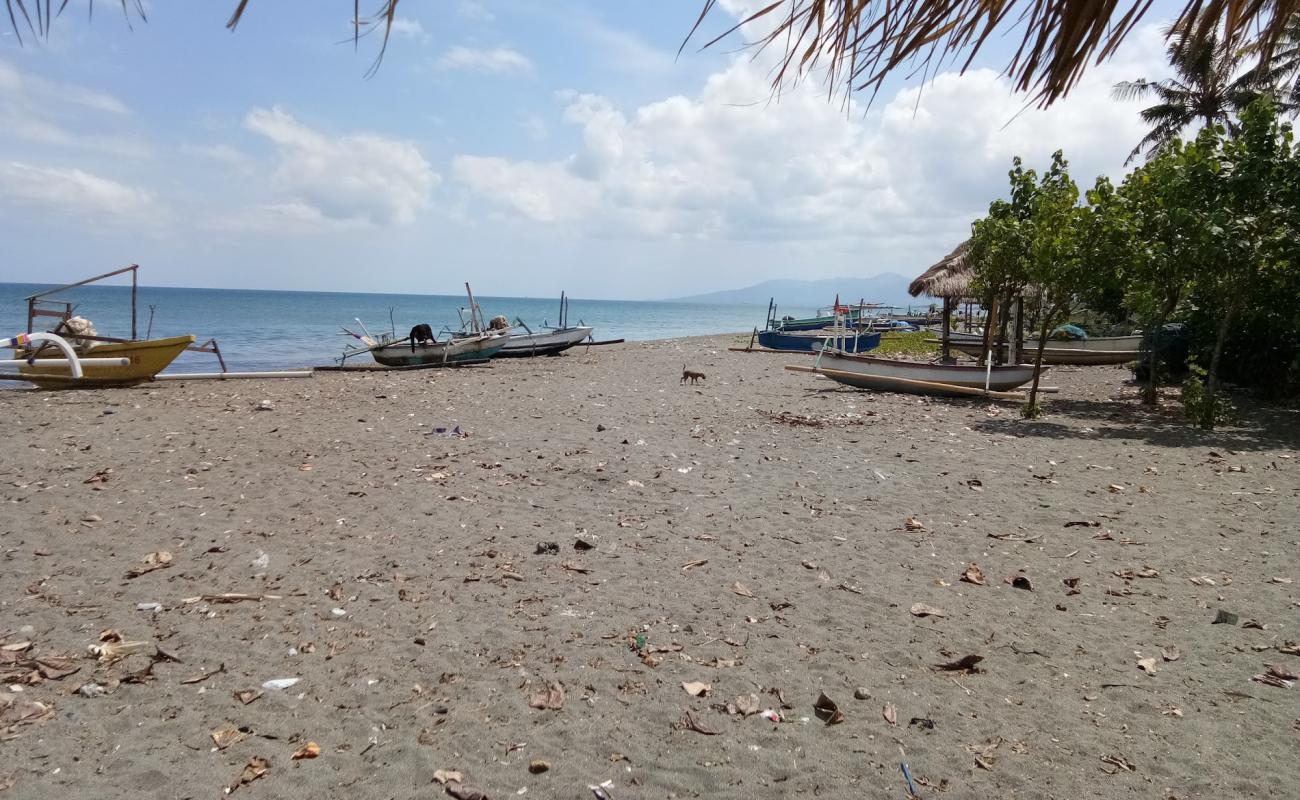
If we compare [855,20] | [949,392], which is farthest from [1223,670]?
[949,392]

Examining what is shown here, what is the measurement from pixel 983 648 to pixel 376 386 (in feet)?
52.1

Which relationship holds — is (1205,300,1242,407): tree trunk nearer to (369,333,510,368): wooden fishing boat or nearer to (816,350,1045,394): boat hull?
(816,350,1045,394): boat hull

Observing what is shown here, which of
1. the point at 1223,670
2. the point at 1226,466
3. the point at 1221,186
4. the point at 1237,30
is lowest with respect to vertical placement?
the point at 1223,670

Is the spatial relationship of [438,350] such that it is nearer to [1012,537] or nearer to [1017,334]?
[1017,334]

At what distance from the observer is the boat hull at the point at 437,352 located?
2414 cm

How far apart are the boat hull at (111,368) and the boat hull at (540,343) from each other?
11.5 m

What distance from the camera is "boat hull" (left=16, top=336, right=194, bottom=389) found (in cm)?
1492

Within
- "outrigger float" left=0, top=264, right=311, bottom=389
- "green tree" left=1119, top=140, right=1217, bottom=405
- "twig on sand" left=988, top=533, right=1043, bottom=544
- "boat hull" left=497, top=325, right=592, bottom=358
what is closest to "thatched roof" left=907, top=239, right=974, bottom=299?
"green tree" left=1119, top=140, right=1217, bottom=405

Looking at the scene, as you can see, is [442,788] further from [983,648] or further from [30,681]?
[983,648]

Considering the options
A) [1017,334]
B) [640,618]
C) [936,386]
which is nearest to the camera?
[640,618]

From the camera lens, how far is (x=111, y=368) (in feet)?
51.2

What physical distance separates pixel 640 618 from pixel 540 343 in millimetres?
22970

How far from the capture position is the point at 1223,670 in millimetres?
4105

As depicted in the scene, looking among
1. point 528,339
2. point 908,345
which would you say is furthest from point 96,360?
point 908,345
